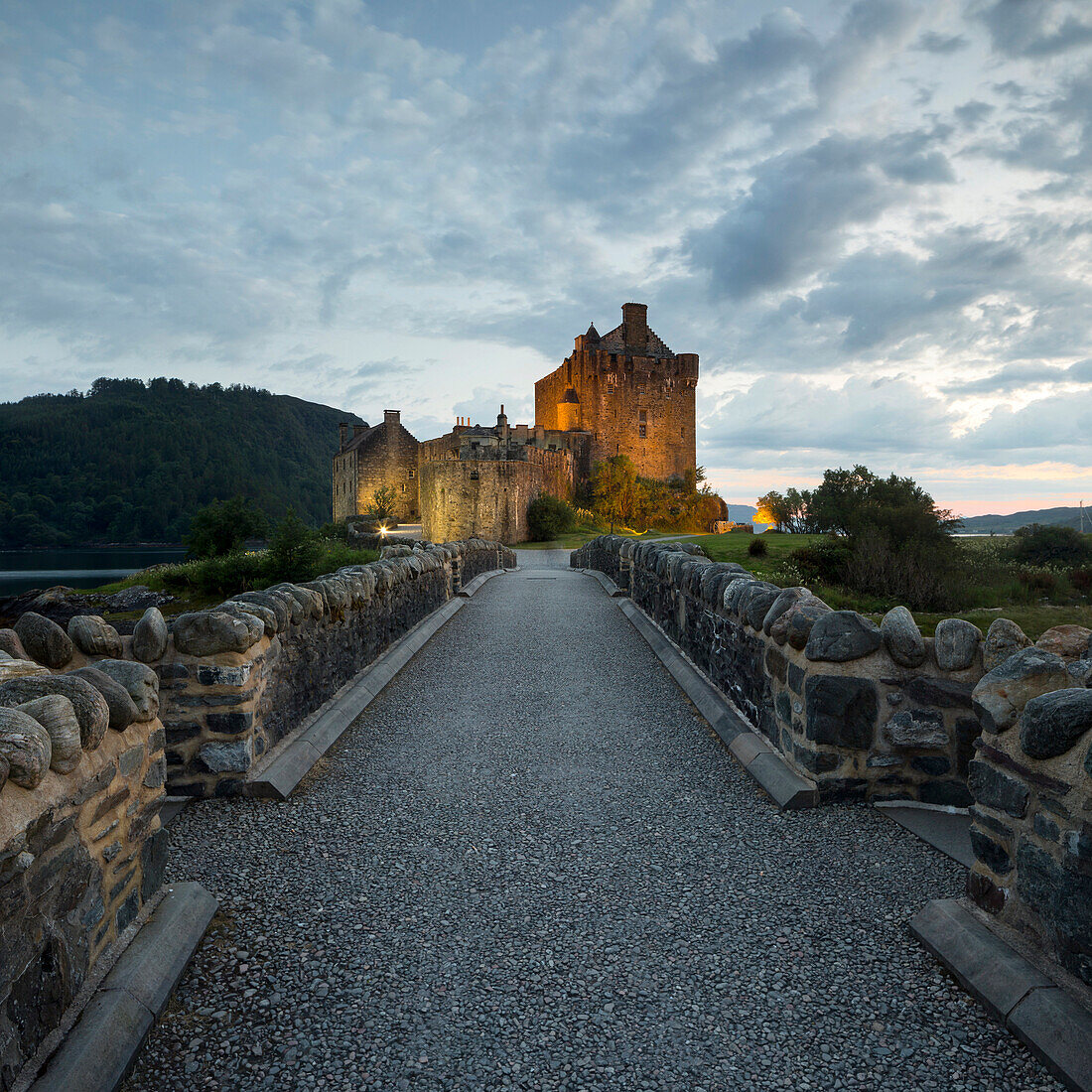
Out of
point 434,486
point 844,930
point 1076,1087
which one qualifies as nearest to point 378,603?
point 844,930

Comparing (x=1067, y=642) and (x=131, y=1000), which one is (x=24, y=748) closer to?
(x=131, y=1000)

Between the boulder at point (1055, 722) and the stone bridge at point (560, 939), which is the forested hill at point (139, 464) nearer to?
the stone bridge at point (560, 939)

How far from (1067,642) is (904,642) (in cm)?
83

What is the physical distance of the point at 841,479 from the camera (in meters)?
51.3

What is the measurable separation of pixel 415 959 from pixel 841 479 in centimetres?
5410

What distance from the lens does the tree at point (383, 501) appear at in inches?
2393

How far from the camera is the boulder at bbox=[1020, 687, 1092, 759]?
2.31 m

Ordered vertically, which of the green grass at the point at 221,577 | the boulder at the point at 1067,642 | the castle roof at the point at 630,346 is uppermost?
the castle roof at the point at 630,346

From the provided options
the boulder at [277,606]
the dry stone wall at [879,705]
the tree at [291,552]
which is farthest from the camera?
the tree at [291,552]

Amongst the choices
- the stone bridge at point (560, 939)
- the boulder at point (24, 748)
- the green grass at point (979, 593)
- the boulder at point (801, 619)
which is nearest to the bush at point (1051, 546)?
the green grass at point (979, 593)

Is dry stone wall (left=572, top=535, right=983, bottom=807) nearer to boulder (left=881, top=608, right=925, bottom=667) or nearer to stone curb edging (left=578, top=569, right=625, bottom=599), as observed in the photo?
boulder (left=881, top=608, right=925, bottom=667)

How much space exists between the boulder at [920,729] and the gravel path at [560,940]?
48 centimetres

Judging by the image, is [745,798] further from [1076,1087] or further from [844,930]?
[1076,1087]

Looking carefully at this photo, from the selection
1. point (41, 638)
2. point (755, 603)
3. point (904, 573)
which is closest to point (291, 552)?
point (904, 573)
